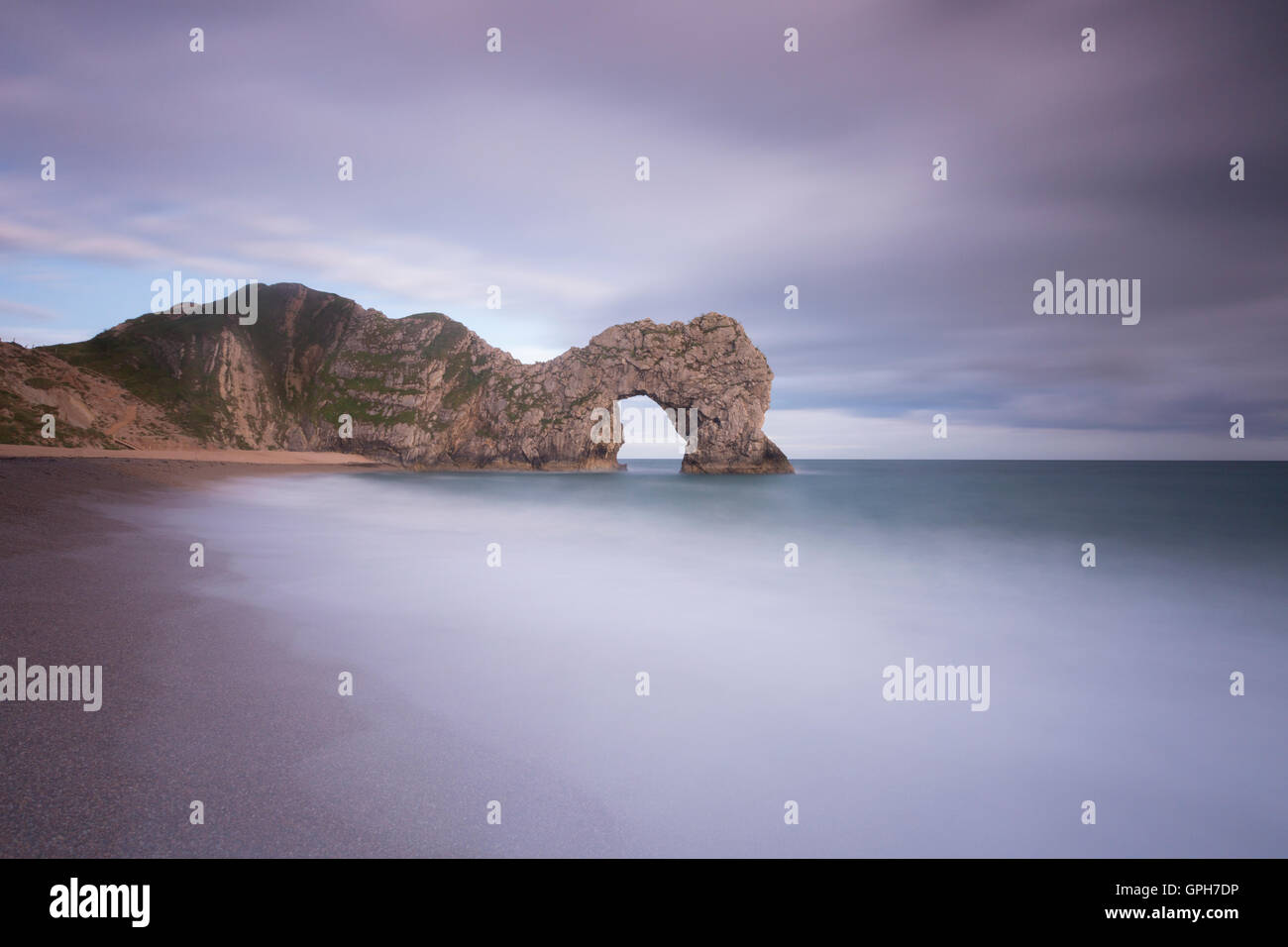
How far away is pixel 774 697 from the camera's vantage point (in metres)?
6.68

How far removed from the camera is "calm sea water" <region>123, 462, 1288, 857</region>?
4.31 meters

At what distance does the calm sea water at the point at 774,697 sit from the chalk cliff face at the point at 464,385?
77514 millimetres

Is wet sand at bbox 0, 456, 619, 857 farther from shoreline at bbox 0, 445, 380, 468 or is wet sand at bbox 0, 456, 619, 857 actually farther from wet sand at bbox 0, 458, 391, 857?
shoreline at bbox 0, 445, 380, 468

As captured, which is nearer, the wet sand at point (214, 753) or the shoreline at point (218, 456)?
the wet sand at point (214, 753)

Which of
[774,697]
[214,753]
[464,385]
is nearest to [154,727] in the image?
[214,753]

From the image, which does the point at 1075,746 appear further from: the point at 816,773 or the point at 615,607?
the point at 615,607

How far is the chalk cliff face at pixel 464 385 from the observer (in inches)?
3585

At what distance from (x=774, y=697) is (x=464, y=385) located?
100m
